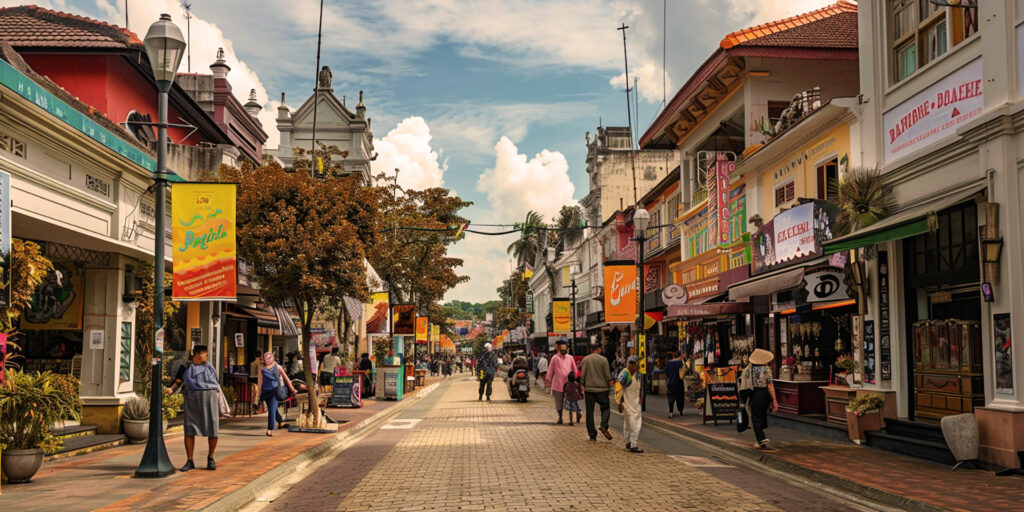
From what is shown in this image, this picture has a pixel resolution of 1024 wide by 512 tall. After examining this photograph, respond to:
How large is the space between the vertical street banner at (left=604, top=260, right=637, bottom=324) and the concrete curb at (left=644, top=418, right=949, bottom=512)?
479 inches

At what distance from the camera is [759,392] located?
15.3 metres

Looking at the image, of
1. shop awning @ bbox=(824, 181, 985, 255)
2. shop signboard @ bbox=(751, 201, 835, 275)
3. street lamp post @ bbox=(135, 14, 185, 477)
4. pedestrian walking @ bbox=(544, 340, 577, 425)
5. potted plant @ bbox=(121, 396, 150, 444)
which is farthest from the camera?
pedestrian walking @ bbox=(544, 340, 577, 425)

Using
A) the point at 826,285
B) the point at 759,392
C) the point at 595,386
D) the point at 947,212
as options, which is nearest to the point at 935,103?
the point at 947,212

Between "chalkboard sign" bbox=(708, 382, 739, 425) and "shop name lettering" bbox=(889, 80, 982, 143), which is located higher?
"shop name lettering" bbox=(889, 80, 982, 143)

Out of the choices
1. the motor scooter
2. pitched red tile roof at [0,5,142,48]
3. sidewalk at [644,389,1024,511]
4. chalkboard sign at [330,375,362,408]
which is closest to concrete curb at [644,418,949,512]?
sidewalk at [644,389,1024,511]

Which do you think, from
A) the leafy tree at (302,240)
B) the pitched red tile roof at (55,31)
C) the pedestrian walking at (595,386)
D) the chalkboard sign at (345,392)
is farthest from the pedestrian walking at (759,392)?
the pitched red tile roof at (55,31)

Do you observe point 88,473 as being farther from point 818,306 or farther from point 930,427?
point 818,306

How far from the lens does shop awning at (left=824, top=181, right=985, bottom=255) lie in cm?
1286

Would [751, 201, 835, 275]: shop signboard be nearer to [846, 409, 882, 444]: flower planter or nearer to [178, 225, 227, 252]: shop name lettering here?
[846, 409, 882, 444]: flower planter

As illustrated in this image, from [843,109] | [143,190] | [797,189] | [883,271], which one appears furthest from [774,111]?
[143,190]

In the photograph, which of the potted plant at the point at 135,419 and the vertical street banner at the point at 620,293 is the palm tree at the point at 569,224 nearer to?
the vertical street banner at the point at 620,293

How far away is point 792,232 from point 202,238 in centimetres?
1321

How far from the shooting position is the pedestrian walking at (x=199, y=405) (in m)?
12.1

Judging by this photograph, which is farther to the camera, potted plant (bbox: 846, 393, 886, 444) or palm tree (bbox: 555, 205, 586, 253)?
palm tree (bbox: 555, 205, 586, 253)
